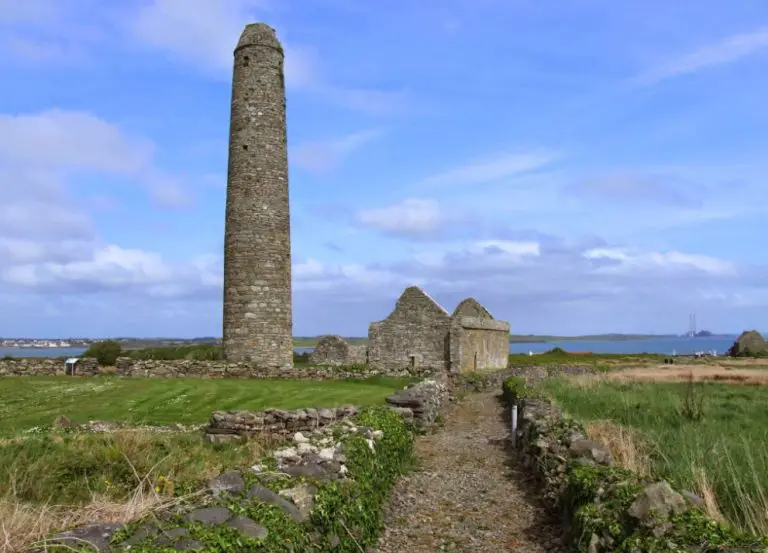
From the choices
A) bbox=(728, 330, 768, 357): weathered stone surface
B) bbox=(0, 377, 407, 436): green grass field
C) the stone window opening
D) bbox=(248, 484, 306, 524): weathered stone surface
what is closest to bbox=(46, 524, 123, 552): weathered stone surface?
bbox=(248, 484, 306, 524): weathered stone surface

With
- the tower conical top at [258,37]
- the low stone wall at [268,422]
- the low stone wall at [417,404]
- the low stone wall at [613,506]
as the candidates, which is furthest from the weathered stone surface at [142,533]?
the tower conical top at [258,37]

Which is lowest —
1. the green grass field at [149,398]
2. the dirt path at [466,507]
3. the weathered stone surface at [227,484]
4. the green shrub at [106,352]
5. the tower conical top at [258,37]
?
the dirt path at [466,507]

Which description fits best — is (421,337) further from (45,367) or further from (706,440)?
(706,440)

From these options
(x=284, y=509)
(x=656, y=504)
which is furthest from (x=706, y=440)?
(x=284, y=509)

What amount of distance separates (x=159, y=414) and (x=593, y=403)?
10.5 metres

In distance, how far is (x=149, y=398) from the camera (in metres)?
17.7

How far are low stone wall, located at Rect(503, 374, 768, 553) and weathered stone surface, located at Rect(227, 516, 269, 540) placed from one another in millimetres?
2919

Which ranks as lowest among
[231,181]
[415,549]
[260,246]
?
[415,549]

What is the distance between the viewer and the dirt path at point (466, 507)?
7.86 metres

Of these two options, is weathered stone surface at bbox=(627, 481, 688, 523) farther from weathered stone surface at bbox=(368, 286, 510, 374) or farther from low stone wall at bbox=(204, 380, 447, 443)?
weathered stone surface at bbox=(368, 286, 510, 374)

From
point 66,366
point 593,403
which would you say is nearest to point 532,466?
point 593,403

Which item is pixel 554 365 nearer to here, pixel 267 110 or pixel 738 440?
pixel 267 110

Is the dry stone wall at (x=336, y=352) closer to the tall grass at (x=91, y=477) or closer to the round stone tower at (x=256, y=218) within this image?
the round stone tower at (x=256, y=218)

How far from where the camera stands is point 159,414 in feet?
52.9
